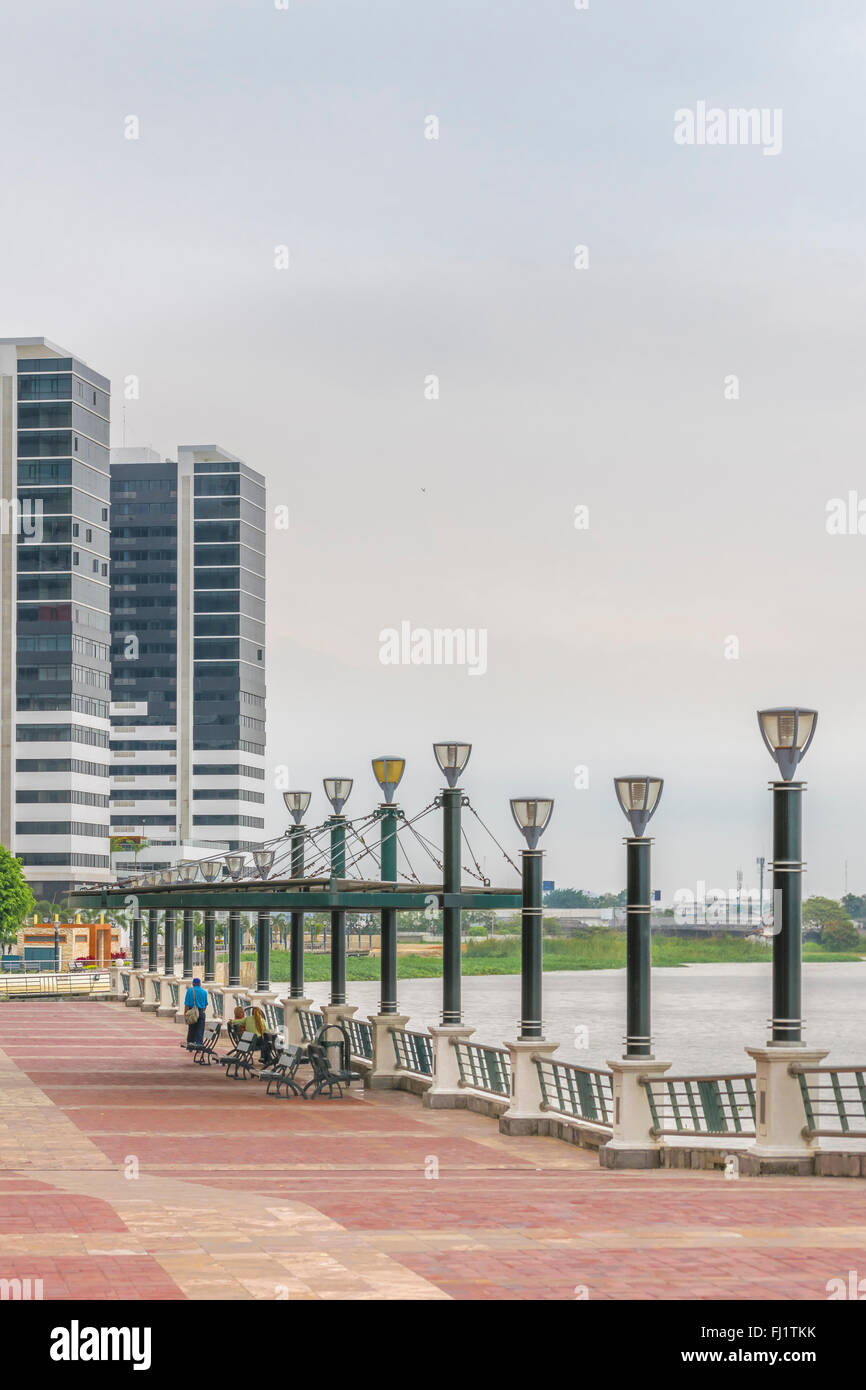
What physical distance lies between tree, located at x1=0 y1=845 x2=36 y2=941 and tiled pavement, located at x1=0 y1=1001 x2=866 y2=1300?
94528mm

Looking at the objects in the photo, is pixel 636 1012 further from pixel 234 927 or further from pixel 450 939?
pixel 234 927


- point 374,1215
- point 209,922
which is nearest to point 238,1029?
point 209,922

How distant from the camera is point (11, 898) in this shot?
381 feet

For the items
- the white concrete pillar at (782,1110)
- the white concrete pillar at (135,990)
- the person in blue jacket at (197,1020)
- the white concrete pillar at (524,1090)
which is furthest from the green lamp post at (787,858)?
the white concrete pillar at (135,990)

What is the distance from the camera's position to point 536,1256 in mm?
11555

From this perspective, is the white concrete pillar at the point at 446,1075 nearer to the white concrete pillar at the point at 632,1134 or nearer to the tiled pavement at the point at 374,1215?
the tiled pavement at the point at 374,1215

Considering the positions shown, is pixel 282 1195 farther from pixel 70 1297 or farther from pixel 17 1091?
pixel 17 1091

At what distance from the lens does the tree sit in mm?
115125

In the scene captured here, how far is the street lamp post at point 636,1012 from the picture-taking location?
17.4 m

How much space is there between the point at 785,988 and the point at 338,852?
12929mm

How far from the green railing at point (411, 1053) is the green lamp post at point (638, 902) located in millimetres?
8456
